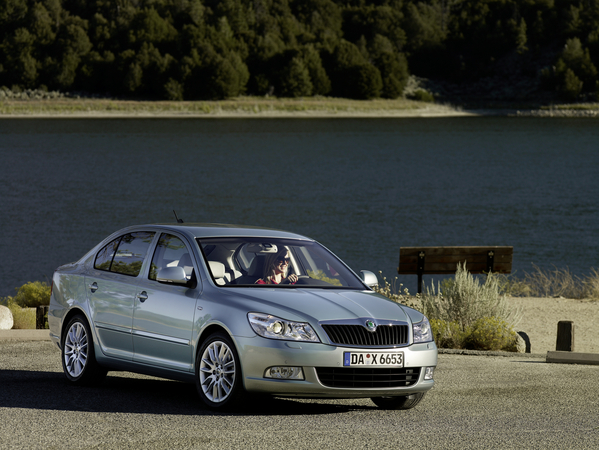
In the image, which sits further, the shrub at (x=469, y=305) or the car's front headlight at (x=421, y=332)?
the shrub at (x=469, y=305)

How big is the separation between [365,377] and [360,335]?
0.34 meters

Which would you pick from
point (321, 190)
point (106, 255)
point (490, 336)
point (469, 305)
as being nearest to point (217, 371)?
point (106, 255)

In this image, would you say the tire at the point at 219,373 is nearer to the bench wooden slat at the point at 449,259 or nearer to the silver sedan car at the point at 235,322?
the silver sedan car at the point at 235,322

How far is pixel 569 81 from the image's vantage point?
18475 centimetres

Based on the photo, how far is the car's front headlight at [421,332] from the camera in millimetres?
7292

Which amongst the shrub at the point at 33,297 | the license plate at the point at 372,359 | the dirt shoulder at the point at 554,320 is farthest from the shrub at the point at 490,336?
the shrub at the point at 33,297

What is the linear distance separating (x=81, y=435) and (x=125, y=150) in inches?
3774

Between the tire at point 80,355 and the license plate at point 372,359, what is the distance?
2769 mm

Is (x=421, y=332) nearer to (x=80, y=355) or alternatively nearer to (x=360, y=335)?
(x=360, y=335)

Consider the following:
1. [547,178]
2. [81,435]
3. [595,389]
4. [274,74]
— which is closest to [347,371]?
[81,435]

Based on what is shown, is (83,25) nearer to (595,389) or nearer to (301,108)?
(301,108)

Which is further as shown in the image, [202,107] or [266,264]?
[202,107]

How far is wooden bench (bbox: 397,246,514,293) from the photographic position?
Answer: 18.6m

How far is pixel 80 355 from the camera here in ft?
28.4
